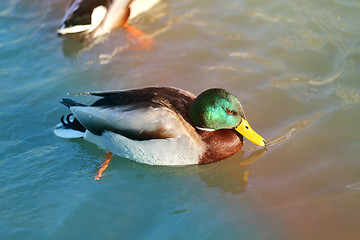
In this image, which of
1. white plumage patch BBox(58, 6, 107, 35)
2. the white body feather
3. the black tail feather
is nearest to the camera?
the white body feather

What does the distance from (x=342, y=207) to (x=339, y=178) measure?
40 cm

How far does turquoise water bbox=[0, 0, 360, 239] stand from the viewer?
4.12 metres

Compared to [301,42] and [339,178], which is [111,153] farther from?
[301,42]

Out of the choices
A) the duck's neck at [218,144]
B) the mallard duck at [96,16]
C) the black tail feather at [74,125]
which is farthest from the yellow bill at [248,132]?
the mallard duck at [96,16]

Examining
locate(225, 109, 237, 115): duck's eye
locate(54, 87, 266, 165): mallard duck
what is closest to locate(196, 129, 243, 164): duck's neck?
locate(54, 87, 266, 165): mallard duck

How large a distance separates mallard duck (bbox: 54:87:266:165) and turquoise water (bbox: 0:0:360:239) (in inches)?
7.0

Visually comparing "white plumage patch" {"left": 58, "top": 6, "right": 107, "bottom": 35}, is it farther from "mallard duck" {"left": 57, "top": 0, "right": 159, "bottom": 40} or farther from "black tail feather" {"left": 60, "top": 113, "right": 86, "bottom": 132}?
"black tail feather" {"left": 60, "top": 113, "right": 86, "bottom": 132}

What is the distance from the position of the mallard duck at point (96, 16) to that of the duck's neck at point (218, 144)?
3188 millimetres

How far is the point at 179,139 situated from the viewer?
464 cm

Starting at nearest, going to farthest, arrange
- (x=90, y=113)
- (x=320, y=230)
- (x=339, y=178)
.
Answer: (x=320, y=230) < (x=339, y=178) < (x=90, y=113)

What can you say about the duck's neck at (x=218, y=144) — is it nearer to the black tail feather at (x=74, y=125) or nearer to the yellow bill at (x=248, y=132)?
the yellow bill at (x=248, y=132)

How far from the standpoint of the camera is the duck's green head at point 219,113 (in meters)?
4.66

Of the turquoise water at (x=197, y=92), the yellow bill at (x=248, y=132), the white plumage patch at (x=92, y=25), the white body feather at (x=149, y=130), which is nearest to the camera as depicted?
the turquoise water at (x=197, y=92)

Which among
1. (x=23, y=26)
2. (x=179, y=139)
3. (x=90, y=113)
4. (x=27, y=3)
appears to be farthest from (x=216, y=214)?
(x=27, y=3)
